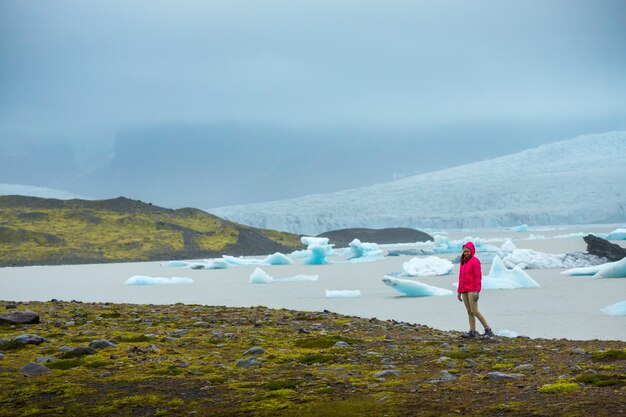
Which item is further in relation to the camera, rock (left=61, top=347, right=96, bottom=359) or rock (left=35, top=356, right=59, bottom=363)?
rock (left=61, top=347, right=96, bottom=359)

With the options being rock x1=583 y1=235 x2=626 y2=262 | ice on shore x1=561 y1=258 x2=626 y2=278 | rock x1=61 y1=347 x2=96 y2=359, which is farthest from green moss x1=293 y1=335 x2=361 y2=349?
rock x1=583 y1=235 x2=626 y2=262

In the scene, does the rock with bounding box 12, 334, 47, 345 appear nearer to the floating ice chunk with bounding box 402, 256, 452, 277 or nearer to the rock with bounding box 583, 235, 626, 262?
the floating ice chunk with bounding box 402, 256, 452, 277

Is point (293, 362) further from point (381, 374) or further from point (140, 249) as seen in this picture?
point (140, 249)

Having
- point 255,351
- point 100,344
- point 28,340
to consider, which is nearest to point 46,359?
point 100,344

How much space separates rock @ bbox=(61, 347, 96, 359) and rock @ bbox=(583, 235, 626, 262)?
1491 inches

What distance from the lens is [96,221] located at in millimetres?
100250

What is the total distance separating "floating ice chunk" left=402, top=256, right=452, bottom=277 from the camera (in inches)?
1697

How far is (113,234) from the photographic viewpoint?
96.8 meters

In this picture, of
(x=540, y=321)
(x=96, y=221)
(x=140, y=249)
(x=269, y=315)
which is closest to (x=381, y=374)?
(x=269, y=315)

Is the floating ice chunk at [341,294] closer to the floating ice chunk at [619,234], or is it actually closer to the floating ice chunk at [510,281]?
the floating ice chunk at [510,281]

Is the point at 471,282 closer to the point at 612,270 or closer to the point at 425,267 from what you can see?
the point at 612,270

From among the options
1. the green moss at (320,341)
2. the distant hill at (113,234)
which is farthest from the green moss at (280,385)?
the distant hill at (113,234)

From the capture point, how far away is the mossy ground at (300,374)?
8062 mm

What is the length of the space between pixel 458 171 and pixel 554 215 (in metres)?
38.9
